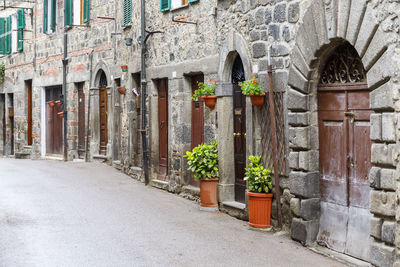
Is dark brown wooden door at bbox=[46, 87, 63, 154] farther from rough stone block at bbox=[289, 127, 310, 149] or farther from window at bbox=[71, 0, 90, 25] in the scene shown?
rough stone block at bbox=[289, 127, 310, 149]

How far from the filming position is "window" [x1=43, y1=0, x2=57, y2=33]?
19312 millimetres

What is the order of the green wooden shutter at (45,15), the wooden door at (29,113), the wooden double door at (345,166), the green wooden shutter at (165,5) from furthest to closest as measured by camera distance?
the wooden door at (29,113) < the green wooden shutter at (45,15) < the green wooden shutter at (165,5) < the wooden double door at (345,166)

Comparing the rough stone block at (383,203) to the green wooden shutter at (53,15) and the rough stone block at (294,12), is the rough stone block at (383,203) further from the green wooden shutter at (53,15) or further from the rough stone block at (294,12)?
the green wooden shutter at (53,15)

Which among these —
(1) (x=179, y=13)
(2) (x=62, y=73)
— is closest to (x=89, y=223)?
(1) (x=179, y=13)

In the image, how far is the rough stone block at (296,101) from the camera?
7.29 meters

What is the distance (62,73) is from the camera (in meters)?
18.7

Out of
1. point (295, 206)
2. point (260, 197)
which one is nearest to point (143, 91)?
point (260, 197)

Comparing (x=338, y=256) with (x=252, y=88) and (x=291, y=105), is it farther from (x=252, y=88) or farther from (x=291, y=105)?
(x=252, y=88)

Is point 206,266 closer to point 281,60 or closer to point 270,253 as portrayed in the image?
point 270,253

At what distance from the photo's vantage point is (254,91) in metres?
8.17

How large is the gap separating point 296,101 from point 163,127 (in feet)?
17.6

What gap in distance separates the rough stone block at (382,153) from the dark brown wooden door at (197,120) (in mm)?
5186

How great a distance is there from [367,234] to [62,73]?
14.0 metres

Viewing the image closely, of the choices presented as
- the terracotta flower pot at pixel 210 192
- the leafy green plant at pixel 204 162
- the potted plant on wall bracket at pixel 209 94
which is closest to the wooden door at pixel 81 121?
the potted plant on wall bracket at pixel 209 94
